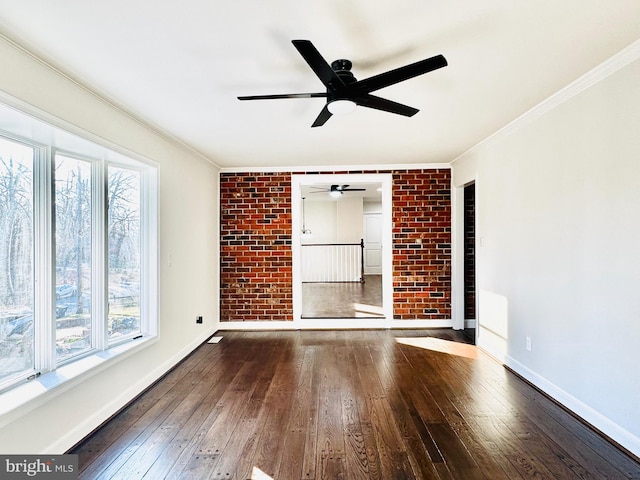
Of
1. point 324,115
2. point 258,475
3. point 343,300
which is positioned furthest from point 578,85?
point 343,300

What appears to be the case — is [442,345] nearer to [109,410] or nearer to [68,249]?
[109,410]

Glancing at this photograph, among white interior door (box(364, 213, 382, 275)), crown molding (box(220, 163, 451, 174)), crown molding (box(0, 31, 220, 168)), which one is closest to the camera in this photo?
crown molding (box(0, 31, 220, 168))

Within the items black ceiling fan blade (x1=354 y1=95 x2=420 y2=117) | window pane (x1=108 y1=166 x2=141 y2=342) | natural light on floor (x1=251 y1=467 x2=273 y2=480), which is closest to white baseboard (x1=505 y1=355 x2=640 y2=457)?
natural light on floor (x1=251 y1=467 x2=273 y2=480)

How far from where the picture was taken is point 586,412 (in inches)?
88.8

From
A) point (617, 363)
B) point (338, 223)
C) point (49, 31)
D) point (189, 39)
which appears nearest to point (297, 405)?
point (617, 363)

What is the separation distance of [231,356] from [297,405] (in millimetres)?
1378

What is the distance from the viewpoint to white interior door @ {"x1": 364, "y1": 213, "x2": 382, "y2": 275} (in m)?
9.99

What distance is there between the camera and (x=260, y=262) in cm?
482

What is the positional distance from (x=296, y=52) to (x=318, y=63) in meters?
0.31

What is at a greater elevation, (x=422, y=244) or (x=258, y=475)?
(x=422, y=244)

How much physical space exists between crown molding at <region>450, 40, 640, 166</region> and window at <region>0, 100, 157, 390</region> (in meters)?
3.28

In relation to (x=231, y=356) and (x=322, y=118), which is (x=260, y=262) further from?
(x=322, y=118)

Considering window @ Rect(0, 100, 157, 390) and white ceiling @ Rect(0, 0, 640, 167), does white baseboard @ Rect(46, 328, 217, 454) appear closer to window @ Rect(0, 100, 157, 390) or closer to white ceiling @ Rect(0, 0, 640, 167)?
window @ Rect(0, 100, 157, 390)

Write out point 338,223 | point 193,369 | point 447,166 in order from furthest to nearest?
point 338,223
point 447,166
point 193,369
